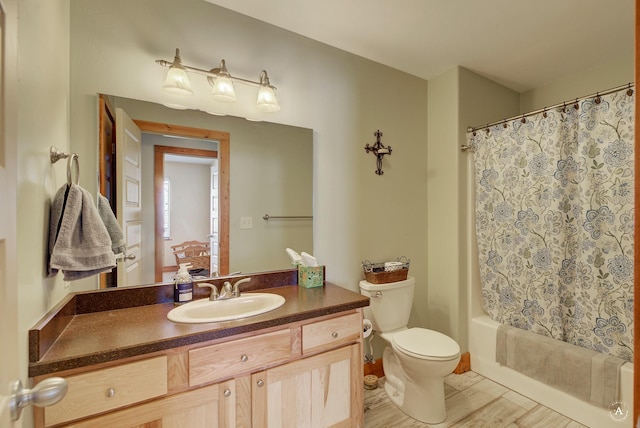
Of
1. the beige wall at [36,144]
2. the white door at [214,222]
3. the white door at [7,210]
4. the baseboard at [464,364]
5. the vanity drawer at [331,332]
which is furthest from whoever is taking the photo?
the baseboard at [464,364]

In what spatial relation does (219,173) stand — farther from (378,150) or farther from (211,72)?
(378,150)

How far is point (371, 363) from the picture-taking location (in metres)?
2.25

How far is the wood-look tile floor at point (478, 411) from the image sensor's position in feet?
5.97

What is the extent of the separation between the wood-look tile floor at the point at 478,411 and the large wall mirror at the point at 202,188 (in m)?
1.14

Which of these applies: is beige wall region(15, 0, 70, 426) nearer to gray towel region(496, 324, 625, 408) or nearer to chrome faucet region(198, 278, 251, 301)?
chrome faucet region(198, 278, 251, 301)

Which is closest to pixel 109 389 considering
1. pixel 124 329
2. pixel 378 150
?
pixel 124 329

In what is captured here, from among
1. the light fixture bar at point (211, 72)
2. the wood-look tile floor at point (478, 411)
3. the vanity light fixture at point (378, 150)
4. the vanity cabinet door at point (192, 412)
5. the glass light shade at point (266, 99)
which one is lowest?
the wood-look tile floor at point (478, 411)

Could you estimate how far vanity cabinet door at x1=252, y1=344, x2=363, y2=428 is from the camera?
1.29 metres

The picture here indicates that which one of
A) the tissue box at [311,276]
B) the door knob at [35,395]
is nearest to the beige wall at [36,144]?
the door knob at [35,395]

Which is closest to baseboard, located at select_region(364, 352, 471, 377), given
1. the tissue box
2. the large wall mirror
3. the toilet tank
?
the toilet tank

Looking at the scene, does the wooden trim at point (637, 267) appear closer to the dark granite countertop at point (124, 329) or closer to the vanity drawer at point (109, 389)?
the dark granite countertop at point (124, 329)

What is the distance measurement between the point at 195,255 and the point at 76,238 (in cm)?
62

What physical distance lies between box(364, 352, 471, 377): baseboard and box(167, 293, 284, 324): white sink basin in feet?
3.73

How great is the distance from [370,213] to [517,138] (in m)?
1.18
